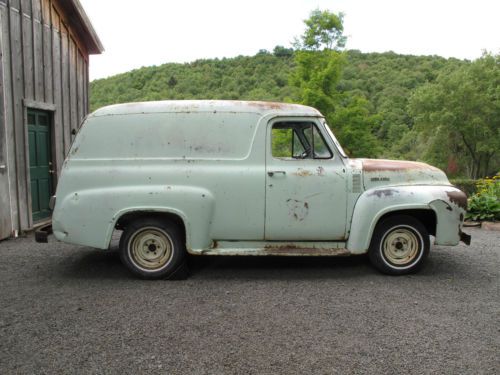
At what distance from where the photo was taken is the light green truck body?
207 inches

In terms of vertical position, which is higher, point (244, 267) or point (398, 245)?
point (398, 245)

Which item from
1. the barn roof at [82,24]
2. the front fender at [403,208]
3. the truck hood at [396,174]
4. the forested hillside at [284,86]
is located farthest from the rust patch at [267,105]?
the forested hillside at [284,86]

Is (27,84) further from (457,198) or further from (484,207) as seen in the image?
(484,207)

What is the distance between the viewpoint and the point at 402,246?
18.1 feet

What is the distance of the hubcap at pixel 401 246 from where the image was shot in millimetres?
5461

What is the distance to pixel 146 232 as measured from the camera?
538 centimetres

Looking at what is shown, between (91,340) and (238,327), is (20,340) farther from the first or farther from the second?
(238,327)

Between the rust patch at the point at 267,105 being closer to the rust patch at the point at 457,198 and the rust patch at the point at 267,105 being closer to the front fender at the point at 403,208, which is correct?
the front fender at the point at 403,208

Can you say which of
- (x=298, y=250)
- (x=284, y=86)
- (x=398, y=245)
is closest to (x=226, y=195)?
(x=298, y=250)

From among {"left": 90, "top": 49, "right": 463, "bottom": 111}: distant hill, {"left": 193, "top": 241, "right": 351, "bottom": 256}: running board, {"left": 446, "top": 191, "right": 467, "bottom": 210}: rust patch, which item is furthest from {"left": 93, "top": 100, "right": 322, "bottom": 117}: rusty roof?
{"left": 90, "top": 49, "right": 463, "bottom": 111}: distant hill

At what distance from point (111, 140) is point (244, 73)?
43346 mm

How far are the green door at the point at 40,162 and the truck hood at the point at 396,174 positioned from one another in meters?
6.69

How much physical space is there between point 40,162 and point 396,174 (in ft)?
24.0

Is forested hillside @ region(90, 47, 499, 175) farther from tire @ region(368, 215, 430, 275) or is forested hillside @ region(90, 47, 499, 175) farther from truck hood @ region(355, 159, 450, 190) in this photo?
tire @ region(368, 215, 430, 275)
